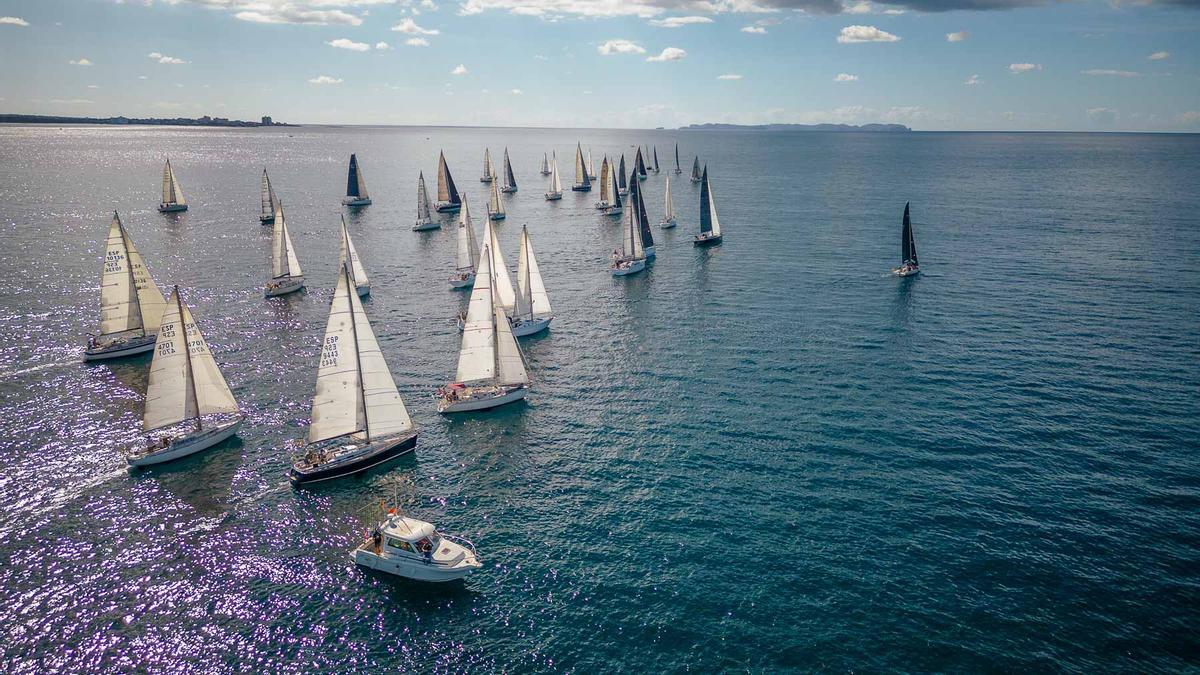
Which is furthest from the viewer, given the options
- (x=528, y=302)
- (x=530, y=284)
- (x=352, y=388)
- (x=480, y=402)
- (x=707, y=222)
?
(x=707, y=222)

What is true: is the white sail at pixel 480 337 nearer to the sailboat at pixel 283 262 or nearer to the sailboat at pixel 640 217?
the sailboat at pixel 283 262

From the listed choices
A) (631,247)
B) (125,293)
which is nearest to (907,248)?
(631,247)

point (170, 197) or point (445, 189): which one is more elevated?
point (445, 189)

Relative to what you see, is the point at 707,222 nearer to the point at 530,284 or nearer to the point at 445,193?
the point at 530,284

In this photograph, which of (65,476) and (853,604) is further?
(65,476)

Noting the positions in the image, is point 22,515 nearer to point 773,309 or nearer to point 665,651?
point 665,651

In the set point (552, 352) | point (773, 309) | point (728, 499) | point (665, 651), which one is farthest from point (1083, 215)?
point (665, 651)

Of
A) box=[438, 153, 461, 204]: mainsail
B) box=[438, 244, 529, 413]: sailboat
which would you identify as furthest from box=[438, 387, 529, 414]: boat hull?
box=[438, 153, 461, 204]: mainsail
